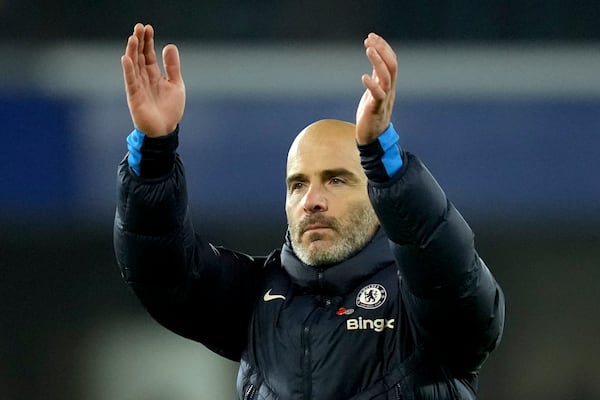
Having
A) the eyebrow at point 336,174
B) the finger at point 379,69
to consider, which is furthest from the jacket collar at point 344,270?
the finger at point 379,69

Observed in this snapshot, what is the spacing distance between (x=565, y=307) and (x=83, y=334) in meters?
1.53

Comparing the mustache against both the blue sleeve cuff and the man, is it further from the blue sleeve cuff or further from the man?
the blue sleeve cuff

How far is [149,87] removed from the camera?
74.1 inches

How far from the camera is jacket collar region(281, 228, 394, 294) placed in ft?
6.27

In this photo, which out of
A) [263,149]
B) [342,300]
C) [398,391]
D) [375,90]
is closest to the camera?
[375,90]

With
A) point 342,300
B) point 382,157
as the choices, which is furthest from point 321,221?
point 382,157

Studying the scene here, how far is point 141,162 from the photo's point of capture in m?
1.86

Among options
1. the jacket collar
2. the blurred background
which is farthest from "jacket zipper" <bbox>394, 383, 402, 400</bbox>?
the blurred background

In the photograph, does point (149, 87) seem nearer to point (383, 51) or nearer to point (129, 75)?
point (129, 75)

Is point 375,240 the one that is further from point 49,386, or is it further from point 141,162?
point 49,386

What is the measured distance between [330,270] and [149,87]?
410mm

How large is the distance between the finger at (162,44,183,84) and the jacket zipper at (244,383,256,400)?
502mm

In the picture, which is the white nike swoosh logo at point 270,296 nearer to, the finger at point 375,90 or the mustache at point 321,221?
the mustache at point 321,221

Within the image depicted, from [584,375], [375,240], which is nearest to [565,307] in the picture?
[584,375]
